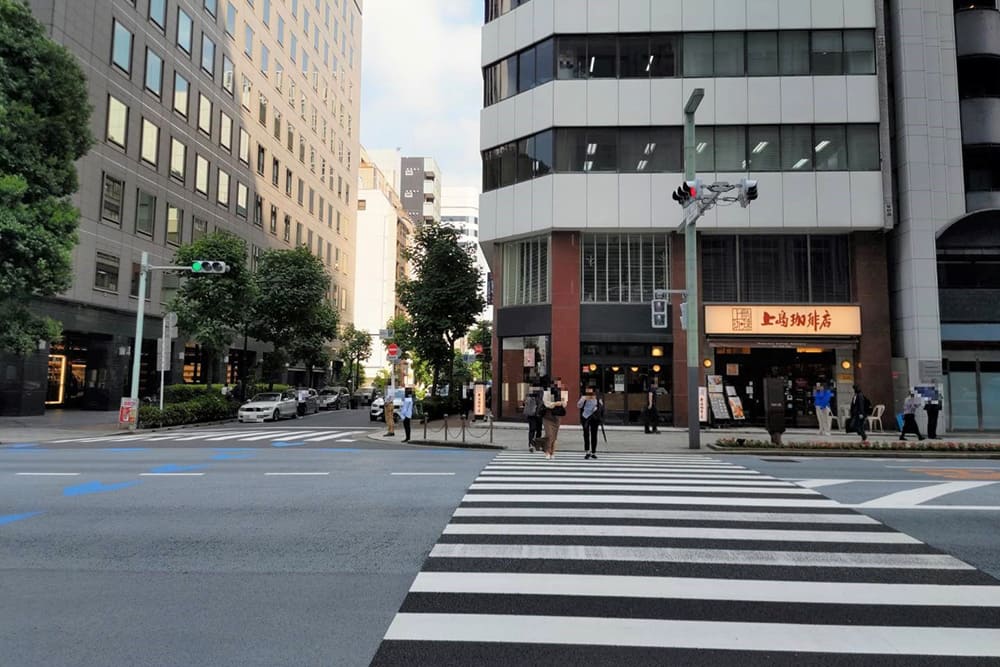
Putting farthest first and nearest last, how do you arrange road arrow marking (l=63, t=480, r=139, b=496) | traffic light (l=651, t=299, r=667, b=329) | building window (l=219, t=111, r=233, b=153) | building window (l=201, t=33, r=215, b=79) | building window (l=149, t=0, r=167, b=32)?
building window (l=219, t=111, r=233, b=153)
building window (l=201, t=33, r=215, b=79)
building window (l=149, t=0, r=167, b=32)
traffic light (l=651, t=299, r=667, b=329)
road arrow marking (l=63, t=480, r=139, b=496)

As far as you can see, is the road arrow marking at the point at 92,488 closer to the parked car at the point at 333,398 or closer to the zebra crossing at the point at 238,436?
the zebra crossing at the point at 238,436

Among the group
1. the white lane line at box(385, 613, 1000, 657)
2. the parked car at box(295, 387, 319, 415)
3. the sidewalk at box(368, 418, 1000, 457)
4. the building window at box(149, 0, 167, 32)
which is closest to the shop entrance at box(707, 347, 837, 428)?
the sidewalk at box(368, 418, 1000, 457)

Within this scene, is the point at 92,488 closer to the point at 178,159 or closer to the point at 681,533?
the point at 681,533

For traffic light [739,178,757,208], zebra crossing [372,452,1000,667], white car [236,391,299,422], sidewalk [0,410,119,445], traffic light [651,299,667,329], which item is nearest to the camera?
zebra crossing [372,452,1000,667]

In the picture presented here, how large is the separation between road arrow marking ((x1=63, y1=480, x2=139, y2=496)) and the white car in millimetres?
20317

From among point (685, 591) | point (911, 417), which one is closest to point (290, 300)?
point (911, 417)

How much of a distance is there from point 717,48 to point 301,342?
28466mm

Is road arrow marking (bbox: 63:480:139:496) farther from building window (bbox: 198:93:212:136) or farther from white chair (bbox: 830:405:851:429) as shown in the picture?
building window (bbox: 198:93:212:136)

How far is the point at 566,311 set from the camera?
24.6 metres

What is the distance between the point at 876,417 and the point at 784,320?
482 cm

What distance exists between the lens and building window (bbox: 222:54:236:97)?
43.6 meters

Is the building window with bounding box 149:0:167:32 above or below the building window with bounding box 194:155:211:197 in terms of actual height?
above

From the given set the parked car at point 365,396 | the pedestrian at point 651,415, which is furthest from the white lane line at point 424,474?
the parked car at point 365,396

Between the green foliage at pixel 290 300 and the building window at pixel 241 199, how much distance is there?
886 cm
